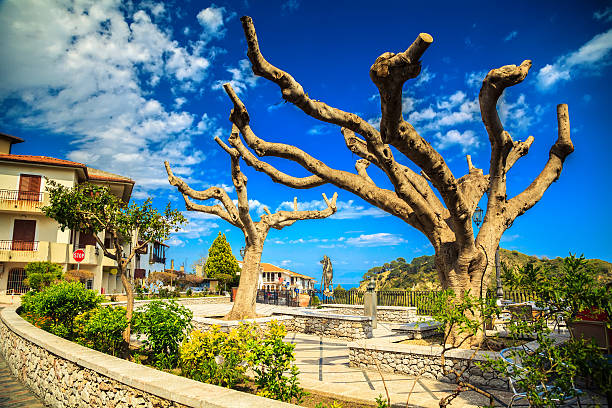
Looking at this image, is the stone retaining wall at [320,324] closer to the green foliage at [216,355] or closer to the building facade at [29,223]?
the green foliage at [216,355]

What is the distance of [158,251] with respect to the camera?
5175cm

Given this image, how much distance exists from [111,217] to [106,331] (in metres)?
4.13

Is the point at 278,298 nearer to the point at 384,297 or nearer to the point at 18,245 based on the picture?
the point at 384,297

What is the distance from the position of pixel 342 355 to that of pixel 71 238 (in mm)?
24494

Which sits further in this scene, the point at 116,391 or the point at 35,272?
the point at 35,272

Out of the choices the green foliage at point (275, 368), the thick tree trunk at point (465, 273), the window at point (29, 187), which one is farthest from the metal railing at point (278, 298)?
the green foliage at point (275, 368)

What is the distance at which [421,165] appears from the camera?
6191 mm

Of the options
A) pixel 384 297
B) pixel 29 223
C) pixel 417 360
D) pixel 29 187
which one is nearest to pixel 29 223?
pixel 29 223

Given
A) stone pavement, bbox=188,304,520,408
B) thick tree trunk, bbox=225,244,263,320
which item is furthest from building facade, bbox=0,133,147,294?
stone pavement, bbox=188,304,520,408

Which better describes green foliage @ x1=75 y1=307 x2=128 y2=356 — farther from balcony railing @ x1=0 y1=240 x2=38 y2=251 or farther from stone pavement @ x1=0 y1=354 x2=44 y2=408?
balcony railing @ x1=0 y1=240 x2=38 y2=251

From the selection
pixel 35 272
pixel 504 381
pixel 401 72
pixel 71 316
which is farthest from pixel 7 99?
pixel 504 381

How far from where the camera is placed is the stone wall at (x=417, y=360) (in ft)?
21.7

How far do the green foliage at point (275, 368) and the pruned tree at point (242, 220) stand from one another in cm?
803

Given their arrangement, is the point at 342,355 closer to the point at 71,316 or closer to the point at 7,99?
the point at 71,316
